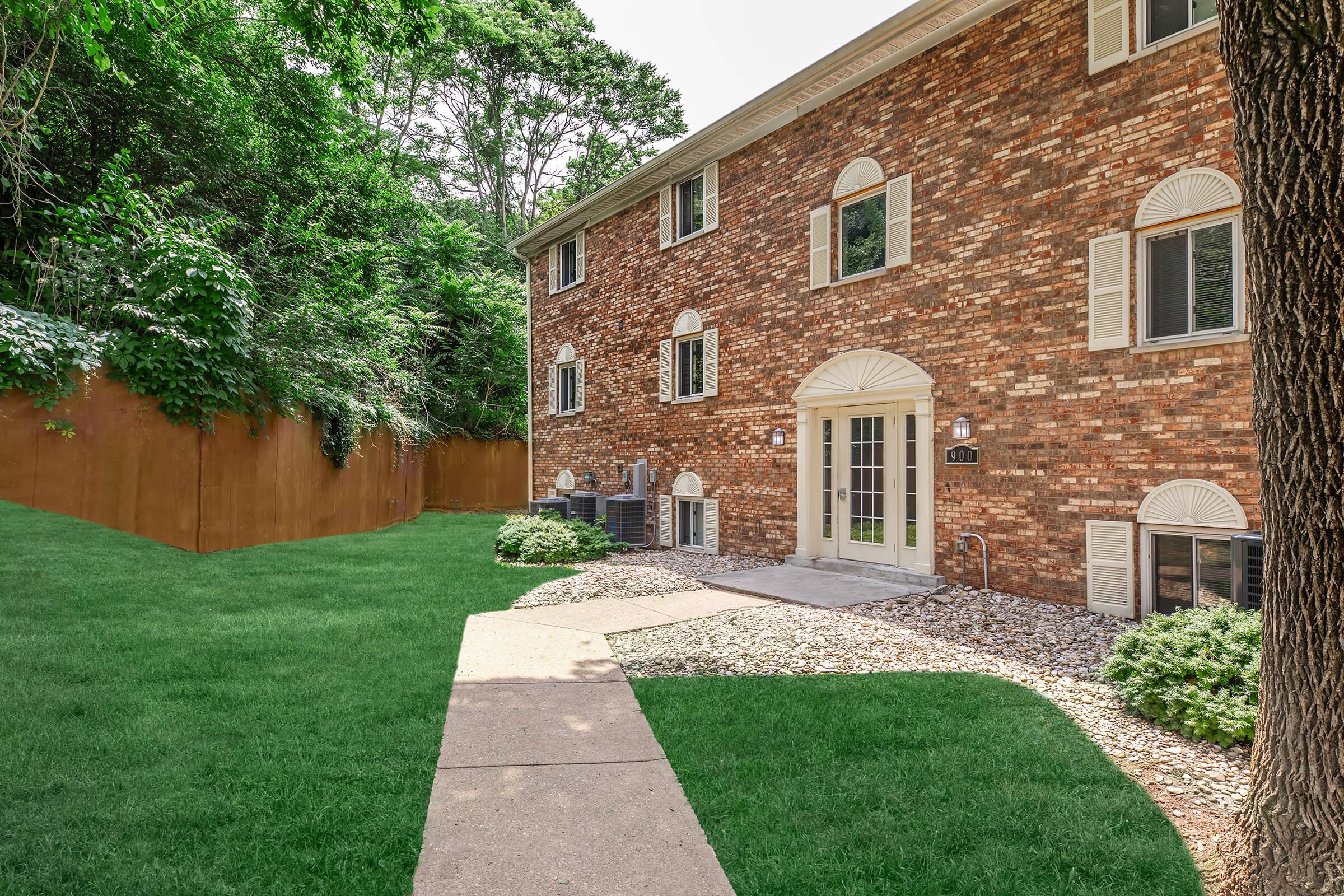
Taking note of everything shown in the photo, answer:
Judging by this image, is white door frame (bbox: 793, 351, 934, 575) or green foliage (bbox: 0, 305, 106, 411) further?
white door frame (bbox: 793, 351, 934, 575)

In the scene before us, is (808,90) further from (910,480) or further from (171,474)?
(171,474)

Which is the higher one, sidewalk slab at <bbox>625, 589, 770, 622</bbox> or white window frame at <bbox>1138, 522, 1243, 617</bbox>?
white window frame at <bbox>1138, 522, 1243, 617</bbox>

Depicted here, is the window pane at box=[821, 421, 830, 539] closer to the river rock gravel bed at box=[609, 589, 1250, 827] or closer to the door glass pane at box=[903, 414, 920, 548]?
the door glass pane at box=[903, 414, 920, 548]

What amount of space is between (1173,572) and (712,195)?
7.94 meters

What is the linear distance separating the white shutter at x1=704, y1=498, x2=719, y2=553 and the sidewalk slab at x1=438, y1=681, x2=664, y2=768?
252 inches

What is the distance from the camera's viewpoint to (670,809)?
293cm

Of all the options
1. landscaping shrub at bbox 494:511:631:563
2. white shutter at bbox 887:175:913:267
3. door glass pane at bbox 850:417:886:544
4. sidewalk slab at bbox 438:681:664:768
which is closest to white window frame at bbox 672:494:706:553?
landscaping shrub at bbox 494:511:631:563

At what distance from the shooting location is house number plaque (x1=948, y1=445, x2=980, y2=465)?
25.0 feet

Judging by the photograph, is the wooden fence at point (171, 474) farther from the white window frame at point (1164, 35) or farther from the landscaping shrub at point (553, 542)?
the white window frame at point (1164, 35)

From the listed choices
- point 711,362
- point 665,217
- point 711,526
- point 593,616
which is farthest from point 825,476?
point 665,217

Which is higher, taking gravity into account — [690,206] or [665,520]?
[690,206]

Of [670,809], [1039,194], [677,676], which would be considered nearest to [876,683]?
[677,676]

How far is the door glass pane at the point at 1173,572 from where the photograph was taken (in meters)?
6.20

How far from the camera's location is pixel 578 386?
1449 cm
